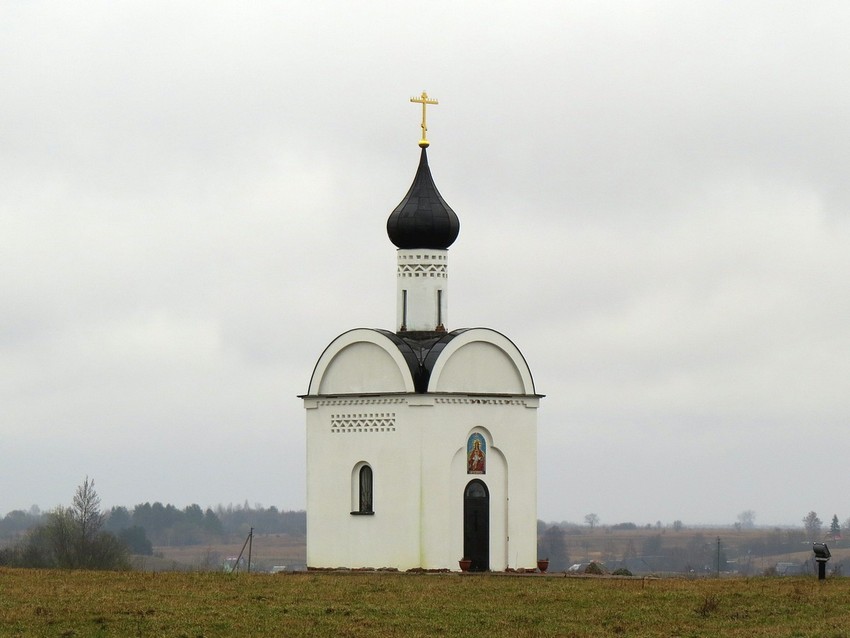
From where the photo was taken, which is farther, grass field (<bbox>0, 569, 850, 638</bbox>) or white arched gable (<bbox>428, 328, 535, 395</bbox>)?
white arched gable (<bbox>428, 328, 535, 395</bbox>)

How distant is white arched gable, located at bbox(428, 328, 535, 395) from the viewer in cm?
3950

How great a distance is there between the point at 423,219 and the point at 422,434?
489 cm

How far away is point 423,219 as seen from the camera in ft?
133

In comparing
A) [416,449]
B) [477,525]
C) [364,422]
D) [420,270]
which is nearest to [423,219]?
[420,270]

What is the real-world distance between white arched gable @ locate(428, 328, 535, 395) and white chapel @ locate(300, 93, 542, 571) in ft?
0.10

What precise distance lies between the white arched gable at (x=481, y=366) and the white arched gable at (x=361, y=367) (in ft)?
2.69

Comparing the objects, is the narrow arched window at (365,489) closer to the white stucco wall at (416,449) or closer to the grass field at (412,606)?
the white stucco wall at (416,449)

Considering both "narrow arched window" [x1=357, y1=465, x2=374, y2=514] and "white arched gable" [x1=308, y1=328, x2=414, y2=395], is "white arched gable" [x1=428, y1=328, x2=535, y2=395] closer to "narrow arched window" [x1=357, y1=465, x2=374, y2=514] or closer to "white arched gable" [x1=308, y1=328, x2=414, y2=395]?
"white arched gable" [x1=308, y1=328, x2=414, y2=395]

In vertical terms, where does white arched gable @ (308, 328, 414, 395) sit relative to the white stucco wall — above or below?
above

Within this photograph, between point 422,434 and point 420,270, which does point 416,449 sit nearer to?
point 422,434

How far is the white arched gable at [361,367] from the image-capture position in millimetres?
39572

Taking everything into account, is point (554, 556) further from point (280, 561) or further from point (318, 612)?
point (318, 612)

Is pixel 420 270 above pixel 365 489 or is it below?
above

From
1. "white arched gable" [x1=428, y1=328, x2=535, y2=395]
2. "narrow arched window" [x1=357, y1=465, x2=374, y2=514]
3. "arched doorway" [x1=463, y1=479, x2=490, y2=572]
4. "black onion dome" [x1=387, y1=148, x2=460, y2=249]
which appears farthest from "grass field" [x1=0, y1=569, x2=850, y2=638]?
"black onion dome" [x1=387, y1=148, x2=460, y2=249]
